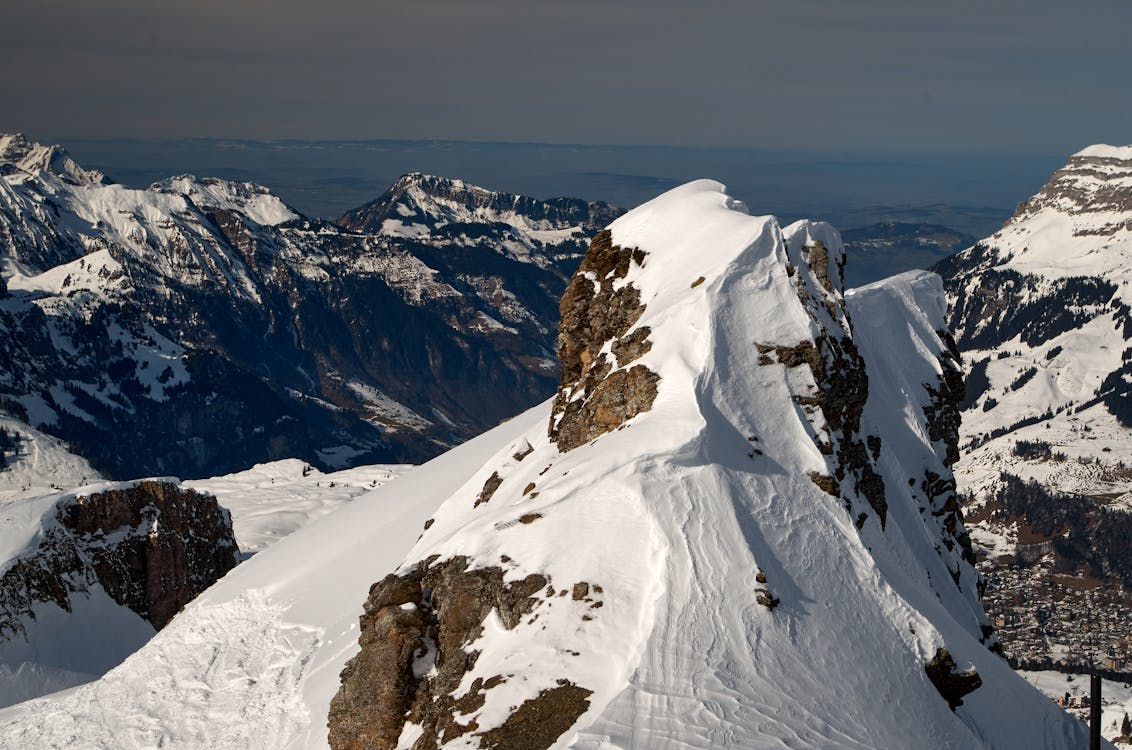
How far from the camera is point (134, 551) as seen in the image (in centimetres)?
12750

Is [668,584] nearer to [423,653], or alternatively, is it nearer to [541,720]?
[541,720]

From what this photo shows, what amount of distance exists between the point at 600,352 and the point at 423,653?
20.6 metres

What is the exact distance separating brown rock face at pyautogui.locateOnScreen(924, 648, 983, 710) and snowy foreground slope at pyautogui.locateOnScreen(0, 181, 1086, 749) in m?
0.15

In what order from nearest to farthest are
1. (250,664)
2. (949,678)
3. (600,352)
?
(949,678), (600,352), (250,664)

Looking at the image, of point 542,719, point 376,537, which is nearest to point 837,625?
point 542,719

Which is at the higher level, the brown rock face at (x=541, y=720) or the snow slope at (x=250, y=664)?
the brown rock face at (x=541, y=720)

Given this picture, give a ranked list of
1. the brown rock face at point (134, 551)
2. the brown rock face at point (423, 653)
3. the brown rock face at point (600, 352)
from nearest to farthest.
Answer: the brown rock face at point (423, 653)
the brown rock face at point (600, 352)
the brown rock face at point (134, 551)

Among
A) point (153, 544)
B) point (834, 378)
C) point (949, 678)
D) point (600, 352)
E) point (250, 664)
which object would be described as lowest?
point (153, 544)

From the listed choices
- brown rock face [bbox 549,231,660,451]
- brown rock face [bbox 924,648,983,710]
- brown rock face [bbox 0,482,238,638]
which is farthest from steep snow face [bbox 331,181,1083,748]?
brown rock face [bbox 0,482,238,638]

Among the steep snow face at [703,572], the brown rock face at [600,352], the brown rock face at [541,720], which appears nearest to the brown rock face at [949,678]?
the steep snow face at [703,572]

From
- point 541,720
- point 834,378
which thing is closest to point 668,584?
point 541,720

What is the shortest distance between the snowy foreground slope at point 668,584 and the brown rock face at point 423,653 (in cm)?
10

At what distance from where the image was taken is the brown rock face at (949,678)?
3662cm

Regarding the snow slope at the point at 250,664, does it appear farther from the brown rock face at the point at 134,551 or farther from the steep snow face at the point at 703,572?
the brown rock face at the point at 134,551
